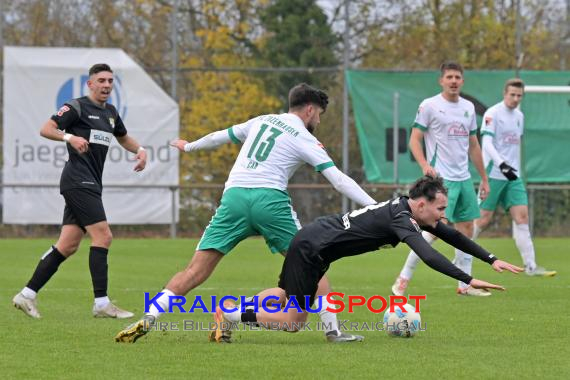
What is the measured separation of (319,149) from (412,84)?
15107mm

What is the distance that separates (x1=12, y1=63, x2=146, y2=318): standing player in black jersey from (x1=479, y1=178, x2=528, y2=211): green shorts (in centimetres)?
507

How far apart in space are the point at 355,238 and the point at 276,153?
84cm

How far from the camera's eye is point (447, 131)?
1156 cm

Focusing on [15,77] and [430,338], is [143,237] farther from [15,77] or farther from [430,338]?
[430,338]

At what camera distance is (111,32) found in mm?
23234

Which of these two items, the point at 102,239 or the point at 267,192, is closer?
the point at 267,192

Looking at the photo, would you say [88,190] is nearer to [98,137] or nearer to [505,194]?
[98,137]

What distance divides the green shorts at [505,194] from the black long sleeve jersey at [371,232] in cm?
574

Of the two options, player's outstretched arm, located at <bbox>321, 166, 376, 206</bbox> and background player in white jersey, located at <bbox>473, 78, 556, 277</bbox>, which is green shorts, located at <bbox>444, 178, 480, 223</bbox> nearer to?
background player in white jersey, located at <bbox>473, 78, 556, 277</bbox>

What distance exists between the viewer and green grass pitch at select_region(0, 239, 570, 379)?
6.45 m

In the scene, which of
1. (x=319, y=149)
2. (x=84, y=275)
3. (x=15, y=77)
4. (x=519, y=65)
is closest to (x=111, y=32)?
(x=15, y=77)

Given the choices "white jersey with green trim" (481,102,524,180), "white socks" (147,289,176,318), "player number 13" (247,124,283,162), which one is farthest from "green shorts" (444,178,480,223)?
"white socks" (147,289,176,318)

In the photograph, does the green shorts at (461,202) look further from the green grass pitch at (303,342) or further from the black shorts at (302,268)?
the black shorts at (302,268)

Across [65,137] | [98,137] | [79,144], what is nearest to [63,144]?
[98,137]
